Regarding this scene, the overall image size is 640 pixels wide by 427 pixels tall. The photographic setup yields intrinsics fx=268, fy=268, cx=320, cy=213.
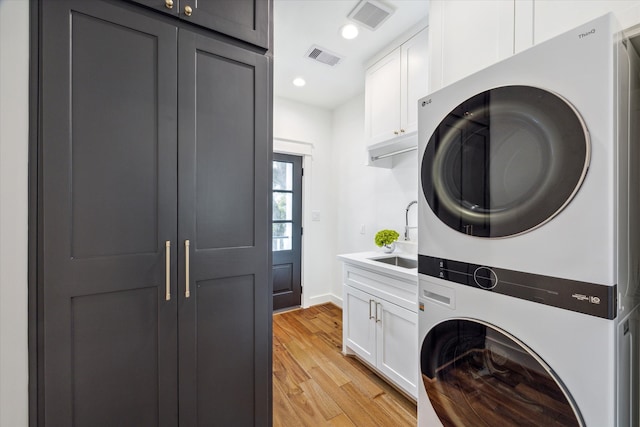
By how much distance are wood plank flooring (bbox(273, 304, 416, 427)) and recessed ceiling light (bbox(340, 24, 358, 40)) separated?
2.72 meters

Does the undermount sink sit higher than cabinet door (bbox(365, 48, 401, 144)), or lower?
lower

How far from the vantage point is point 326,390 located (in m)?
1.94

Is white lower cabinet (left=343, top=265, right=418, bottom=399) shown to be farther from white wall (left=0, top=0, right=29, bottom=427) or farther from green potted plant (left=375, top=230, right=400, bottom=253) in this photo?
white wall (left=0, top=0, right=29, bottom=427)

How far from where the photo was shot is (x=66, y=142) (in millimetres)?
945

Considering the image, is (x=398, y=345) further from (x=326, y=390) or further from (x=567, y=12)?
(x=567, y=12)

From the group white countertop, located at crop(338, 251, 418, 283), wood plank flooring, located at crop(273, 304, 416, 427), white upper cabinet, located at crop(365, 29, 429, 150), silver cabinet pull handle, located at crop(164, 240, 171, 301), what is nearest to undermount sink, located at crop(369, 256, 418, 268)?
white countertop, located at crop(338, 251, 418, 283)

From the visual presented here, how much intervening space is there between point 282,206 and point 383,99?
175 centimetres

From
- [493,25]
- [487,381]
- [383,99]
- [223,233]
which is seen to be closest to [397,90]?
[383,99]

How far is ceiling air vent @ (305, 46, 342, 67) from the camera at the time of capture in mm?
2379

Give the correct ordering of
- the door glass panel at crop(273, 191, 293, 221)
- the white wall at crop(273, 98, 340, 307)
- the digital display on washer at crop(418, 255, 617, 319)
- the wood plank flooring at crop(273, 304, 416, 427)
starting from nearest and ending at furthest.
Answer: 1. the digital display on washer at crop(418, 255, 617, 319)
2. the wood plank flooring at crop(273, 304, 416, 427)
3. the door glass panel at crop(273, 191, 293, 221)
4. the white wall at crop(273, 98, 340, 307)

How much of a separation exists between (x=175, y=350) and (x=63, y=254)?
Answer: 1.83 feet

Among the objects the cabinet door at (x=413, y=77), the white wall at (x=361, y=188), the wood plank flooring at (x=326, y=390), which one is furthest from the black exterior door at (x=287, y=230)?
the cabinet door at (x=413, y=77)

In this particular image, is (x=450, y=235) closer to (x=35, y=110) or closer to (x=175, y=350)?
(x=175, y=350)

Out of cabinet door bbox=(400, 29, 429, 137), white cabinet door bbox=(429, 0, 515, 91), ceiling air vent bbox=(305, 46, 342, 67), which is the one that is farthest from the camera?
ceiling air vent bbox=(305, 46, 342, 67)
